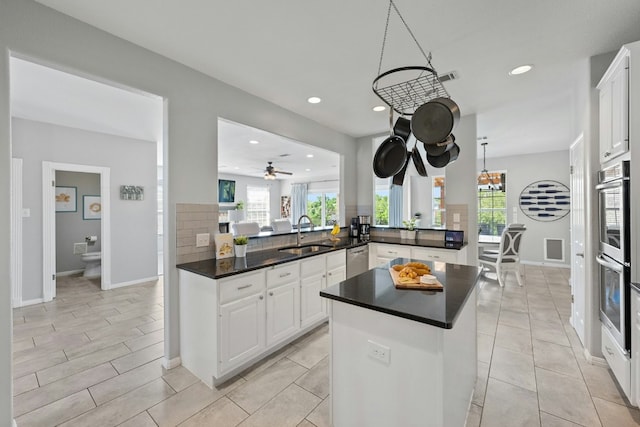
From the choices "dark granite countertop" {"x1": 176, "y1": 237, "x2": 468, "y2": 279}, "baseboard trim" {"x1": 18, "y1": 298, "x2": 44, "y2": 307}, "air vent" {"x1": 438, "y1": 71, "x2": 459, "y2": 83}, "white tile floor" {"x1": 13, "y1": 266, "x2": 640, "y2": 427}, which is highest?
"air vent" {"x1": 438, "y1": 71, "x2": 459, "y2": 83}

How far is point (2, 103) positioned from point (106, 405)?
6.43 feet

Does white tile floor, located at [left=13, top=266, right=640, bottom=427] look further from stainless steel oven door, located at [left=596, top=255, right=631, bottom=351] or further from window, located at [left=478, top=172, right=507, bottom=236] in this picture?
window, located at [left=478, top=172, right=507, bottom=236]

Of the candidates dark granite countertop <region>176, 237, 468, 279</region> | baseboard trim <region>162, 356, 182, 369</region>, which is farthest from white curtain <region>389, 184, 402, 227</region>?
baseboard trim <region>162, 356, 182, 369</region>

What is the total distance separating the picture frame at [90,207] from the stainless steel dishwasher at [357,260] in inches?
225

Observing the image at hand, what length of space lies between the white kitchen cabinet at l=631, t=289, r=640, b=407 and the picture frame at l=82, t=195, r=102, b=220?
794cm

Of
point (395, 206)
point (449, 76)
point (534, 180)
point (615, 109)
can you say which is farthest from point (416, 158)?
point (395, 206)

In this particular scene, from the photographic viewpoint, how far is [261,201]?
10.5 metres

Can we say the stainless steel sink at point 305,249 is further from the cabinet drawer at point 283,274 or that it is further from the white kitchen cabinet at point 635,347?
the white kitchen cabinet at point 635,347

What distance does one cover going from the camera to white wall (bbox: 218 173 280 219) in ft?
Answer: 31.1

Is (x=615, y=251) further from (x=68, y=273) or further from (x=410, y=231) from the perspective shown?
(x=68, y=273)

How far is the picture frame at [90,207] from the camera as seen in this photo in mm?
5934

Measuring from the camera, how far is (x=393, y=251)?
379 centimetres

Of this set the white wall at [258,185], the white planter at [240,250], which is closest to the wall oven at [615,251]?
the white planter at [240,250]

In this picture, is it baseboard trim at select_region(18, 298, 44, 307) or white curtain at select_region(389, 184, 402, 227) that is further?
white curtain at select_region(389, 184, 402, 227)
